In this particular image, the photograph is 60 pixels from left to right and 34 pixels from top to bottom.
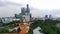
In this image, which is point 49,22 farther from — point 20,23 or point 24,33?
point 24,33

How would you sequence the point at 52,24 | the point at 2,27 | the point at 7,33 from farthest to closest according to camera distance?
the point at 52,24
the point at 2,27
the point at 7,33

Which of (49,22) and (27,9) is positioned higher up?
(27,9)

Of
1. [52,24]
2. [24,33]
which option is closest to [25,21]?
[24,33]

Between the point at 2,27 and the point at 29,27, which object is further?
the point at 29,27

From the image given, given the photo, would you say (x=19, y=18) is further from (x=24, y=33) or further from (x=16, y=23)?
(x=24, y=33)

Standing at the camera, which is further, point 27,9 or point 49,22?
point 49,22

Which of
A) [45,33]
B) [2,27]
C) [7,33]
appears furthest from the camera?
[45,33]

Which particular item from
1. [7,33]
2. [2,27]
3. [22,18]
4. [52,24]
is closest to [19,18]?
[22,18]

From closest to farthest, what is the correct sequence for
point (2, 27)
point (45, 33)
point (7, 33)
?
point (7, 33) < point (2, 27) < point (45, 33)

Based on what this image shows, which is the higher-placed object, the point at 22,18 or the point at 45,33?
the point at 22,18
